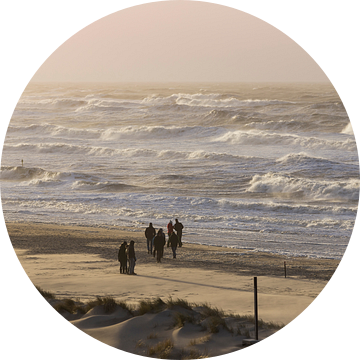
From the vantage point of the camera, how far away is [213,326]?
204 inches

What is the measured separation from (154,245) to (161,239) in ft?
0.62

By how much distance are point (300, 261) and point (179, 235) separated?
101 inches

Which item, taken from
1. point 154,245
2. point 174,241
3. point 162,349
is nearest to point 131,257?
point 154,245

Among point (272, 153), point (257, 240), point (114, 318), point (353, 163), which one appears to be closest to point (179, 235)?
point (257, 240)

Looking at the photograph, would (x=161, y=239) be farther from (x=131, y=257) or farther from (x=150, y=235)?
(x=131, y=257)

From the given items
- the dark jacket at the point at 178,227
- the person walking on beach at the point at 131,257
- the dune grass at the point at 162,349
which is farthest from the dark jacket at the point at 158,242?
the dune grass at the point at 162,349

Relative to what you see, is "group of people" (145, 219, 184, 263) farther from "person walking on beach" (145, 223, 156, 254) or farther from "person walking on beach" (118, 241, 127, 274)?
"person walking on beach" (118, 241, 127, 274)

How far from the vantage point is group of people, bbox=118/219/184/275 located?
8.18 meters

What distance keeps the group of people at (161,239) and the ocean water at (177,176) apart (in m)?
0.50

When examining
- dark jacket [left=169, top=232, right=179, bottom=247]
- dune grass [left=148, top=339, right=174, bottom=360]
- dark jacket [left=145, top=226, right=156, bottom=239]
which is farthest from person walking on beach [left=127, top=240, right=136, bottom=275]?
dune grass [left=148, top=339, right=174, bottom=360]

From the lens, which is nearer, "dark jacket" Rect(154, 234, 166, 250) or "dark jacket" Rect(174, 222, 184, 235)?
"dark jacket" Rect(154, 234, 166, 250)

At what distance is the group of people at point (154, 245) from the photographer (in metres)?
8.18

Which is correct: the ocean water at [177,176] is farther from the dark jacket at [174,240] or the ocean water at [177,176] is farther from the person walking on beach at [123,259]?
the person walking on beach at [123,259]

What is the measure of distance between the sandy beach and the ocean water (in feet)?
1.88
